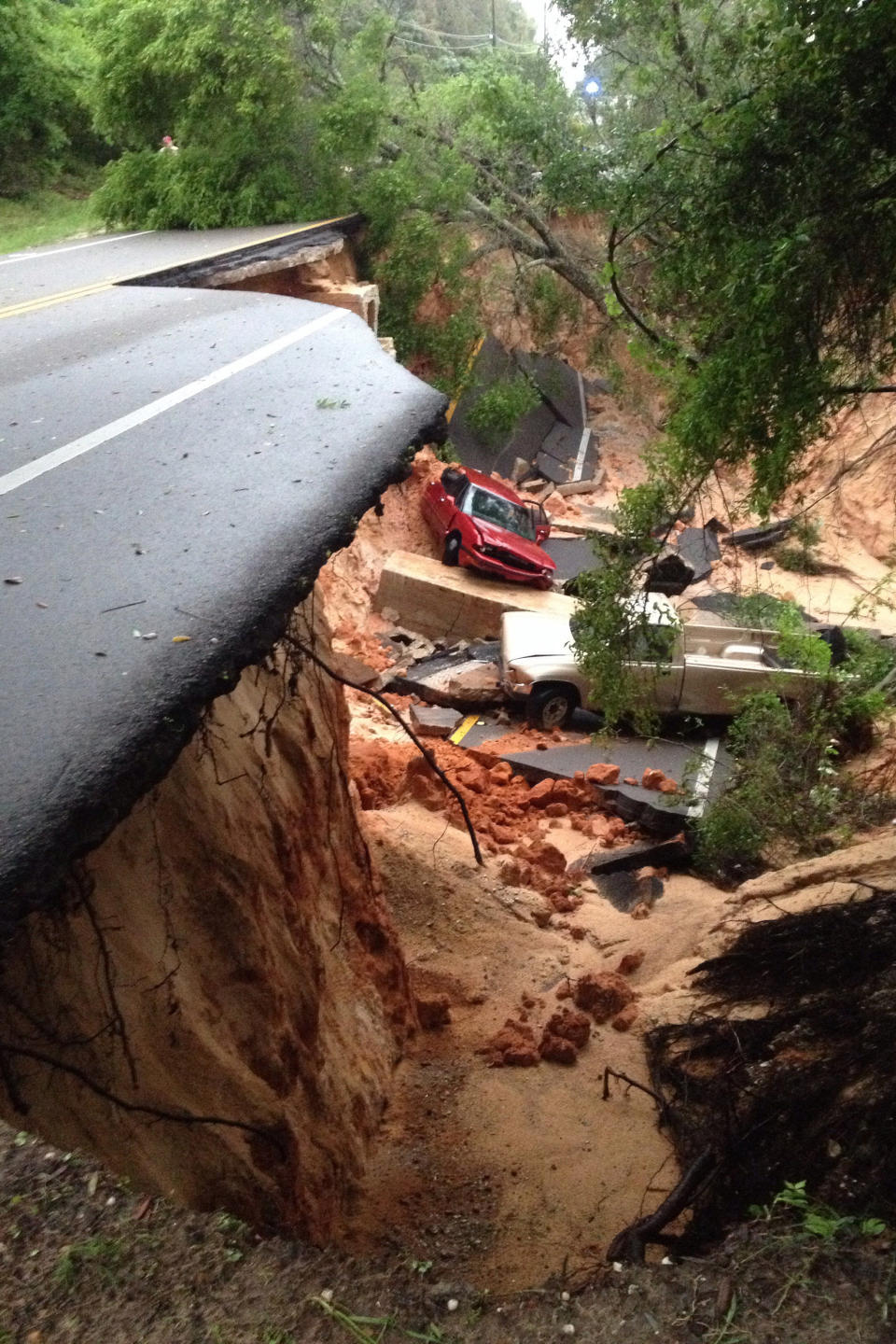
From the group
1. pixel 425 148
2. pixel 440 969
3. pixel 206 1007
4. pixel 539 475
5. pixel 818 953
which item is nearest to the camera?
pixel 206 1007

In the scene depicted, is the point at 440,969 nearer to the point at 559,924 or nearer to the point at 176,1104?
the point at 559,924

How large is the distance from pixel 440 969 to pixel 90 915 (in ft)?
18.5

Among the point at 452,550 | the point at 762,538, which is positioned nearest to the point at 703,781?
the point at 452,550

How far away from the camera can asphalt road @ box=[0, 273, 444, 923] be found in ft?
9.96

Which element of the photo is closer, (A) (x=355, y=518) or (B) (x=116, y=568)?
(B) (x=116, y=568)

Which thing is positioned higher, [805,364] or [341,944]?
[805,364]

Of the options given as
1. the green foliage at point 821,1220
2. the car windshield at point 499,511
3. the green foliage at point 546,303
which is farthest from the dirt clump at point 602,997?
the green foliage at point 546,303

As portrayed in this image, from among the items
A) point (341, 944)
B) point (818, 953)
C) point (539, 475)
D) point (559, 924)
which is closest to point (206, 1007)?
point (341, 944)

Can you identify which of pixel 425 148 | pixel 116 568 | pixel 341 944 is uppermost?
pixel 425 148

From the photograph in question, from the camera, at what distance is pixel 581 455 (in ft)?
90.6

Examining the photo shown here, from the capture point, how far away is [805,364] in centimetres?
659

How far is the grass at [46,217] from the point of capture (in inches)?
749

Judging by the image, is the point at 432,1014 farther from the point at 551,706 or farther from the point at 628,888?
the point at 551,706

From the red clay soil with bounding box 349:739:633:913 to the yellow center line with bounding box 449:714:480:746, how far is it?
704 millimetres
